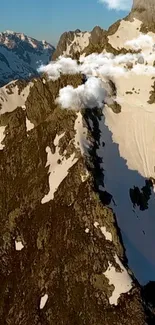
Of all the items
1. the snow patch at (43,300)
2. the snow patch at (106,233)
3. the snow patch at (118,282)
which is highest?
the snow patch at (106,233)

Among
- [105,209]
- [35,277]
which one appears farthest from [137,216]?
[35,277]

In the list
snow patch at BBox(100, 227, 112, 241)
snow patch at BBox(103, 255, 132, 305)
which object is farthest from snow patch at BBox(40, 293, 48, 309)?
snow patch at BBox(100, 227, 112, 241)

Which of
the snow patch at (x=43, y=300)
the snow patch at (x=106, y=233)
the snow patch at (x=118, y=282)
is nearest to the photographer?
the snow patch at (x=118, y=282)

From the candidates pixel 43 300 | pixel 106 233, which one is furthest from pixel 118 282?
pixel 43 300

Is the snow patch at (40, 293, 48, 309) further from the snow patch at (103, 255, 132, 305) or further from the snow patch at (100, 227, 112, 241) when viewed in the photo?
the snow patch at (100, 227, 112, 241)

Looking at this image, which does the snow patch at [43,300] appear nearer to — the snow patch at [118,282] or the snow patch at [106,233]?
the snow patch at [118,282]

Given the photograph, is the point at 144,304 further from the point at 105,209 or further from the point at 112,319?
the point at 105,209

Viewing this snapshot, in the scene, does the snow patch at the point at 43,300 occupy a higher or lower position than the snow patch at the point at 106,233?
lower

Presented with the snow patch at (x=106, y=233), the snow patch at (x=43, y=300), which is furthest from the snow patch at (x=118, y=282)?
the snow patch at (x=43, y=300)

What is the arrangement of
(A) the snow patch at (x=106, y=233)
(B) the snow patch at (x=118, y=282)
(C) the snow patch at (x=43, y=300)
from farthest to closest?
1. (A) the snow patch at (x=106, y=233)
2. (C) the snow patch at (x=43, y=300)
3. (B) the snow patch at (x=118, y=282)

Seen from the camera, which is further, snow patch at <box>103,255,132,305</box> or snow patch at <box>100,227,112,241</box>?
snow patch at <box>100,227,112,241</box>

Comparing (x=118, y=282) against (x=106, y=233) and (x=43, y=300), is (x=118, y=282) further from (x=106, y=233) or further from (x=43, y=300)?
(x=43, y=300)

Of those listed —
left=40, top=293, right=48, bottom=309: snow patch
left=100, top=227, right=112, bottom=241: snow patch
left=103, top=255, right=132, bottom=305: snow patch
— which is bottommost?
left=103, top=255, right=132, bottom=305: snow patch

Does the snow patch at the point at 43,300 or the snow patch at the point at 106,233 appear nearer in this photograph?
the snow patch at the point at 43,300
